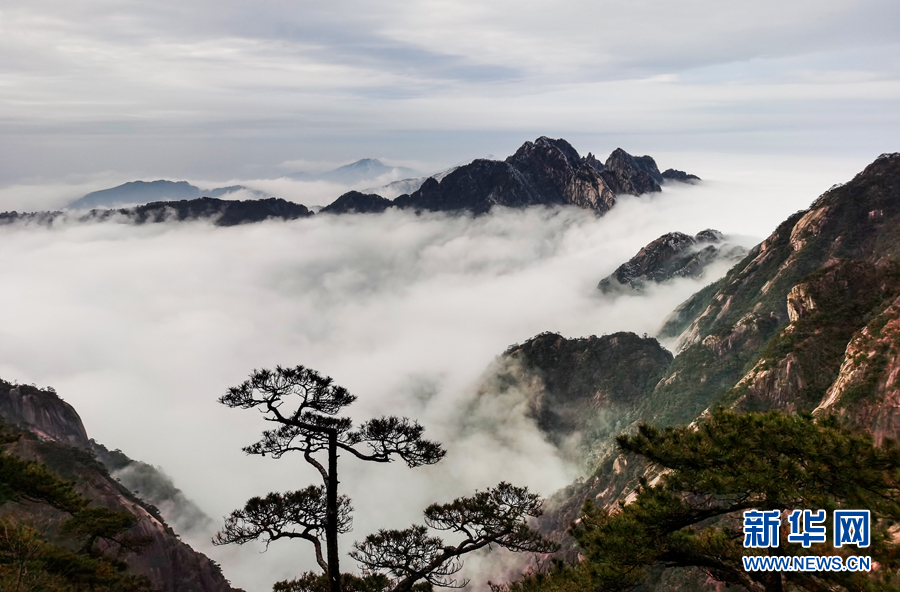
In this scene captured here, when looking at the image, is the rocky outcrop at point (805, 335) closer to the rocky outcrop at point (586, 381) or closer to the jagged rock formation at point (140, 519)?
the rocky outcrop at point (586, 381)

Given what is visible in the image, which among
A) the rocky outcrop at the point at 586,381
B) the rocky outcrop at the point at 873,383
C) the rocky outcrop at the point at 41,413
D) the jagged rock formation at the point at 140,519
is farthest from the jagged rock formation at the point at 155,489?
the rocky outcrop at the point at 873,383

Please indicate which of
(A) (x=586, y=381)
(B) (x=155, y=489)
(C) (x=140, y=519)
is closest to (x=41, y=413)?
(B) (x=155, y=489)

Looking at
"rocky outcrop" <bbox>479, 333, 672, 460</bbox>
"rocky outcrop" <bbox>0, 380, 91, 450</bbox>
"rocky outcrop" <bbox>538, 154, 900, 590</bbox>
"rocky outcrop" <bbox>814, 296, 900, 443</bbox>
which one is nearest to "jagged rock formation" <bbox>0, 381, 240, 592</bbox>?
"rocky outcrop" <bbox>0, 380, 91, 450</bbox>

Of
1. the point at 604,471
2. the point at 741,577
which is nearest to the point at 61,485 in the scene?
the point at 741,577

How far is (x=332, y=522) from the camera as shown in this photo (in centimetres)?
1967

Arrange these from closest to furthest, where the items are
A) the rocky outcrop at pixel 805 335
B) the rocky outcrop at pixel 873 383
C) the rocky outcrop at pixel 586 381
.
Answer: the rocky outcrop at pixel 873 383 → the rocky outcrop at pixel 805 335 → the rocky outcrop at pixel 586 381

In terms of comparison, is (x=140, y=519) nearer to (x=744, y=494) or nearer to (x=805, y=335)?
(x=744, y=494)

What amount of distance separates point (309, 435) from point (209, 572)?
82416 mm

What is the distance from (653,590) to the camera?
6900 cm

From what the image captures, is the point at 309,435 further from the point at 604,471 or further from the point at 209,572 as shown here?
the point at 604,471

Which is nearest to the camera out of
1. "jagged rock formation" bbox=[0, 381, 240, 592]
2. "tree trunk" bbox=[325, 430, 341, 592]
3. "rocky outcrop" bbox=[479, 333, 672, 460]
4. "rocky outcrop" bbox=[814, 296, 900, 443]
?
"tree trunk" bbox=[325, 430, 341, 592]

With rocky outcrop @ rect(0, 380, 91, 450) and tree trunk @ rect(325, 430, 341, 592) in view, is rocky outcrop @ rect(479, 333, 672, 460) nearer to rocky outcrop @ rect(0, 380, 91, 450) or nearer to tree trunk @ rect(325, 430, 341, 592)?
rocky outcrop @ rect(0, 380, 91, 450)

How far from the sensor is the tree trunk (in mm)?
19359

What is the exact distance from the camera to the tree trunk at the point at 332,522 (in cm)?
1936
